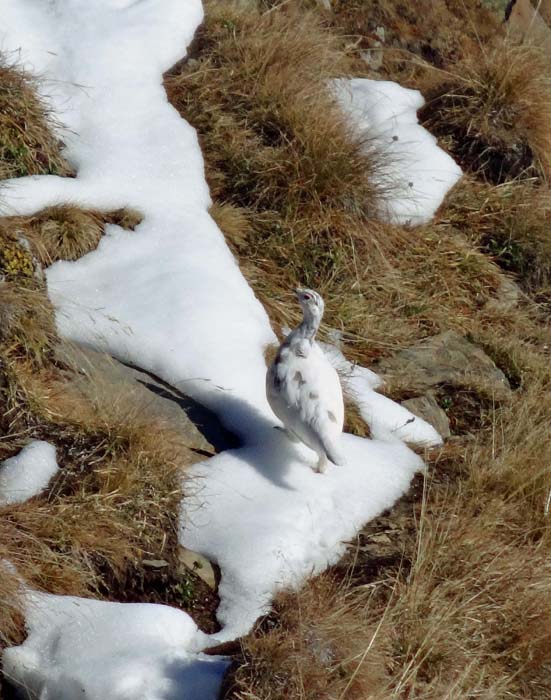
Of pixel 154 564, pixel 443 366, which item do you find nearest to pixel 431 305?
pixel 443 366

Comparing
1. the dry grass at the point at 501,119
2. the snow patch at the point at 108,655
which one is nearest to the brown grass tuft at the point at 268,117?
the dry grass at the point at 501,119

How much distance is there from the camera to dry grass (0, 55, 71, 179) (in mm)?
5770

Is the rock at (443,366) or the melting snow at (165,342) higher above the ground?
the melting snow at (165,342)

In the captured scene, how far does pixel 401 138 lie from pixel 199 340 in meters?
2.85

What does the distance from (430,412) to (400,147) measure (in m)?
2.27

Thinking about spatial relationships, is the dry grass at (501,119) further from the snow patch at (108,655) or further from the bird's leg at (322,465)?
the snow patch at (108,655)

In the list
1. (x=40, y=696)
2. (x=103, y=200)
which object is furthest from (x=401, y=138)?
(x=40, y=696)

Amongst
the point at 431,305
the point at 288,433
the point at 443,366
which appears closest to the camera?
the point at 288,433

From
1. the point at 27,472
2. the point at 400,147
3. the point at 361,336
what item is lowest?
the point at 361,336

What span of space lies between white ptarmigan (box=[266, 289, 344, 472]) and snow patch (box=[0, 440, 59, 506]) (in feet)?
3.13

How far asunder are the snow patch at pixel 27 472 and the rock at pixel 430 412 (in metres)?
1.93

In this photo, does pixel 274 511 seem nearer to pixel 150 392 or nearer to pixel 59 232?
pixel 150 392

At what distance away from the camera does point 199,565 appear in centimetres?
423

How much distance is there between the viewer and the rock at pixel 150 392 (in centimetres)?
477
